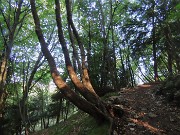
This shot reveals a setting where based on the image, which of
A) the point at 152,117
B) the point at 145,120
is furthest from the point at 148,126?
the point at 152,117

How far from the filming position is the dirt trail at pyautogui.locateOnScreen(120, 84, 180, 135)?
5830 millimetres

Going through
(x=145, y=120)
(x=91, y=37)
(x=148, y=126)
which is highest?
(x=91, y=37)

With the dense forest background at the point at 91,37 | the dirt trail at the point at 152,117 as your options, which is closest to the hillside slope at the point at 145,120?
the dirt trail at the point at 152,117

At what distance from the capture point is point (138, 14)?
48.6 feet

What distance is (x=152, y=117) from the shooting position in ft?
21.9

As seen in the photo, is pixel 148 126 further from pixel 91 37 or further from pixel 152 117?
pixel 91 37

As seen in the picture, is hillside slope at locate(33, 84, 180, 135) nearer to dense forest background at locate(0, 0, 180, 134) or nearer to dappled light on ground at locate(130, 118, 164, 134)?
dappled light on ground at locate(130, 118, 164, 134)

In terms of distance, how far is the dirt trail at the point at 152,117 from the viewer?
19.1ft

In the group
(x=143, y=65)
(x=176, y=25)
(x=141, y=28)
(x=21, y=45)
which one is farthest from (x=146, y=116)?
(x=143, y=65)

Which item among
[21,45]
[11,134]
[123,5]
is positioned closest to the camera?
[21,45]

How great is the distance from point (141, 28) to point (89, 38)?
12.6 feet

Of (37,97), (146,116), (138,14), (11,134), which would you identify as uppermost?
(138,14)

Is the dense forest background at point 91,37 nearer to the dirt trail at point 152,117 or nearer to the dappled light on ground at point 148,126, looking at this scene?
the dirt trail at point 152,117

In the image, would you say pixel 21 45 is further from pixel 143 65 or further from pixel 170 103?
pixel 143 65
